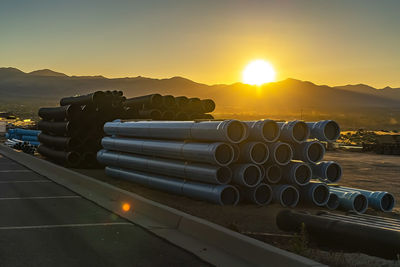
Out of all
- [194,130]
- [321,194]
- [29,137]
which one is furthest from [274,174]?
[29,137]

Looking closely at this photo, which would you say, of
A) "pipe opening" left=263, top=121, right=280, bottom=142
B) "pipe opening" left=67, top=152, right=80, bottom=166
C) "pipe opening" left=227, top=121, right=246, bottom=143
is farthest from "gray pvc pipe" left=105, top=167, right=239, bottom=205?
"pipe opening" left=67, top=152, right=80, bottom=166

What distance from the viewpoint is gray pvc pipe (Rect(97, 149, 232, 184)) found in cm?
1123

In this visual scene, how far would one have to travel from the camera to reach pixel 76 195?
1365 centimetres

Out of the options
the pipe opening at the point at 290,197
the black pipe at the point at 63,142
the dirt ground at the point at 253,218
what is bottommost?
the dirt ground at the point at 253,218

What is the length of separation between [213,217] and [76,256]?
149 inches

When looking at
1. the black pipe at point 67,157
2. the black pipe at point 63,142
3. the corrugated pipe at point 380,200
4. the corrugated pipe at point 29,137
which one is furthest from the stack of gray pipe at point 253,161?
the corrugated pipe at point 29,137

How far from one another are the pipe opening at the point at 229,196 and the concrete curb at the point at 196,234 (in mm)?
2008

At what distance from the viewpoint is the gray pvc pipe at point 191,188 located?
Result: 1122 centimetres

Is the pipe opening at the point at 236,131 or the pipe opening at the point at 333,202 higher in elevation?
A: the pipe opening at the point at 236,131

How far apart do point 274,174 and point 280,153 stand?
545 millimetres

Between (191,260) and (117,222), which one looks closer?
(191,260)

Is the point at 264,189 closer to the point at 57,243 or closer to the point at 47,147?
the point at 57,243

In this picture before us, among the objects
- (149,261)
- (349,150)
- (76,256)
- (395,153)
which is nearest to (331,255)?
(149,261)

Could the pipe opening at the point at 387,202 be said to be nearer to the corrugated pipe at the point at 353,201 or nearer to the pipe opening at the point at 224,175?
the corrugated pipe at the point at 353,201
